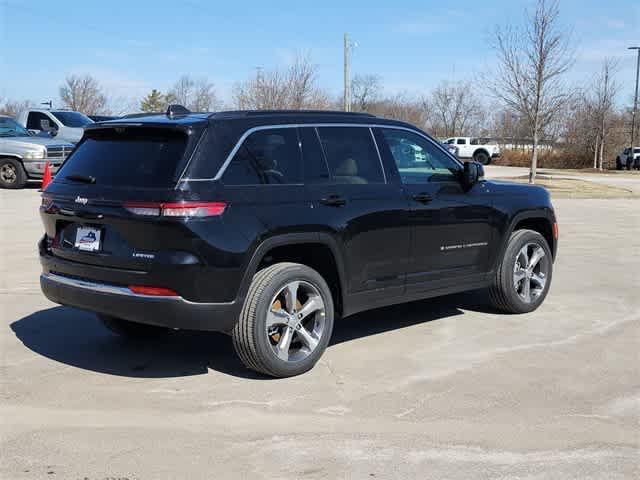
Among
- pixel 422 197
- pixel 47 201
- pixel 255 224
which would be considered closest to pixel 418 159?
pixel 422 197

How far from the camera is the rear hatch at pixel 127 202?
472 cm

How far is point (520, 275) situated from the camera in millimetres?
7305

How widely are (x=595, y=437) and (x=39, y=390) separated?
3429 millimetres

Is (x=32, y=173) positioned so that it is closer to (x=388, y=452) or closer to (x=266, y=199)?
(x=266, y=199)

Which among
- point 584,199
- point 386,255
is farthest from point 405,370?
point 584,199

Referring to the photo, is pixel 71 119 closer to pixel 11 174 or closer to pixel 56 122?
pixel 56 122

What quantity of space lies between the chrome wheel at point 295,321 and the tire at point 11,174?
17.7 meters

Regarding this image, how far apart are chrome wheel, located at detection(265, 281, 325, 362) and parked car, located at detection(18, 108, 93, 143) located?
19.3 meters

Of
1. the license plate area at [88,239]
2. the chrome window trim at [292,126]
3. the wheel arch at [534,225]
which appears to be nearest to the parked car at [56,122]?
the wheel arch at [534,225]

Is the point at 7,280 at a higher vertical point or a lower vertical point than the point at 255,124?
lower

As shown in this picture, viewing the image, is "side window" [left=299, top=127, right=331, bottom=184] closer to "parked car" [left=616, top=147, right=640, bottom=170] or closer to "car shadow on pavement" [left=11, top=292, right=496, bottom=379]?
"car shadow on pavement" [left=11, top=292, right=496, bottom=379]

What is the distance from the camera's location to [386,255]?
5.88 meters

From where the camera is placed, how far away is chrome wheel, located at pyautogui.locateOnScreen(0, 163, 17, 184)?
2122 centimetres

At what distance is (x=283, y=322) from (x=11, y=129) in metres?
19.6
